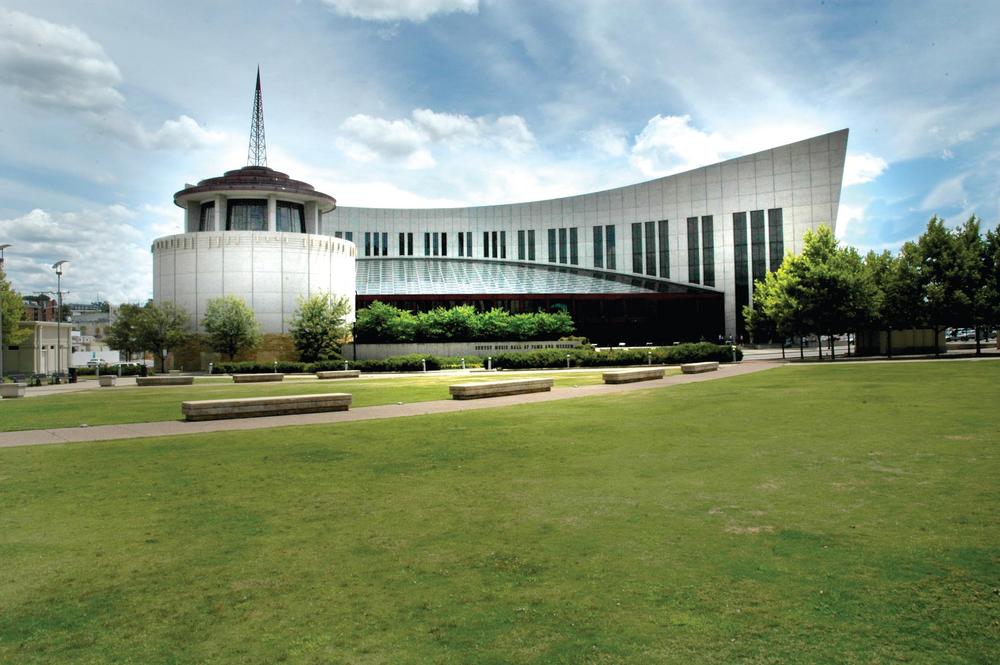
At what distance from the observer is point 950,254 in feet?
151

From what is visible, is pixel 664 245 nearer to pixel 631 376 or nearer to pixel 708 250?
pixel 708 250

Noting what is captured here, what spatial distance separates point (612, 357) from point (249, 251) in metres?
35.0

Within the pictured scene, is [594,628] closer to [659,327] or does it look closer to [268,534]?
[268,534]

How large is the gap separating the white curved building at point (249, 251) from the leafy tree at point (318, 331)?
4242 millimetres

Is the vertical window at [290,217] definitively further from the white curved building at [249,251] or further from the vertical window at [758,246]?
the vertical window at [758,246]

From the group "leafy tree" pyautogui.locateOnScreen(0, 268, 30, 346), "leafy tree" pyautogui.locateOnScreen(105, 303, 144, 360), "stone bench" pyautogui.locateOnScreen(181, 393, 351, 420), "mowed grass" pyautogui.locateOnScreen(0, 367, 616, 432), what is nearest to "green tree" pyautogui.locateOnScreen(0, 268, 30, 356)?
"leafy tree" pyautogui.locateOnScreen(0, 268, 30, 346)

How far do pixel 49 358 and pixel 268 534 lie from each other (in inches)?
3039

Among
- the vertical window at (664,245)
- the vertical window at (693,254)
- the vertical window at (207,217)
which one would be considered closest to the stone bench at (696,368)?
the vertical window at (693,254)

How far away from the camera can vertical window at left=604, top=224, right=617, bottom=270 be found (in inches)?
3346

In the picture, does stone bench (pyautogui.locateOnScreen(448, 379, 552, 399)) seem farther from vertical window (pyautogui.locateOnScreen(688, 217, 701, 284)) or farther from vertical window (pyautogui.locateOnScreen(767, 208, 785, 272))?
vertical window (pyautogui.locateOnScreen(767, 208, 785, 272))

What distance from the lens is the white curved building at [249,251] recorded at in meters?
58.5

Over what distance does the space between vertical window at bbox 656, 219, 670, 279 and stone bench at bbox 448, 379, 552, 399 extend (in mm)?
59475

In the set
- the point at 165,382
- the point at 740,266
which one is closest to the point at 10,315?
the point at 165,382

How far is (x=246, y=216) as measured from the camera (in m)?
61.7
